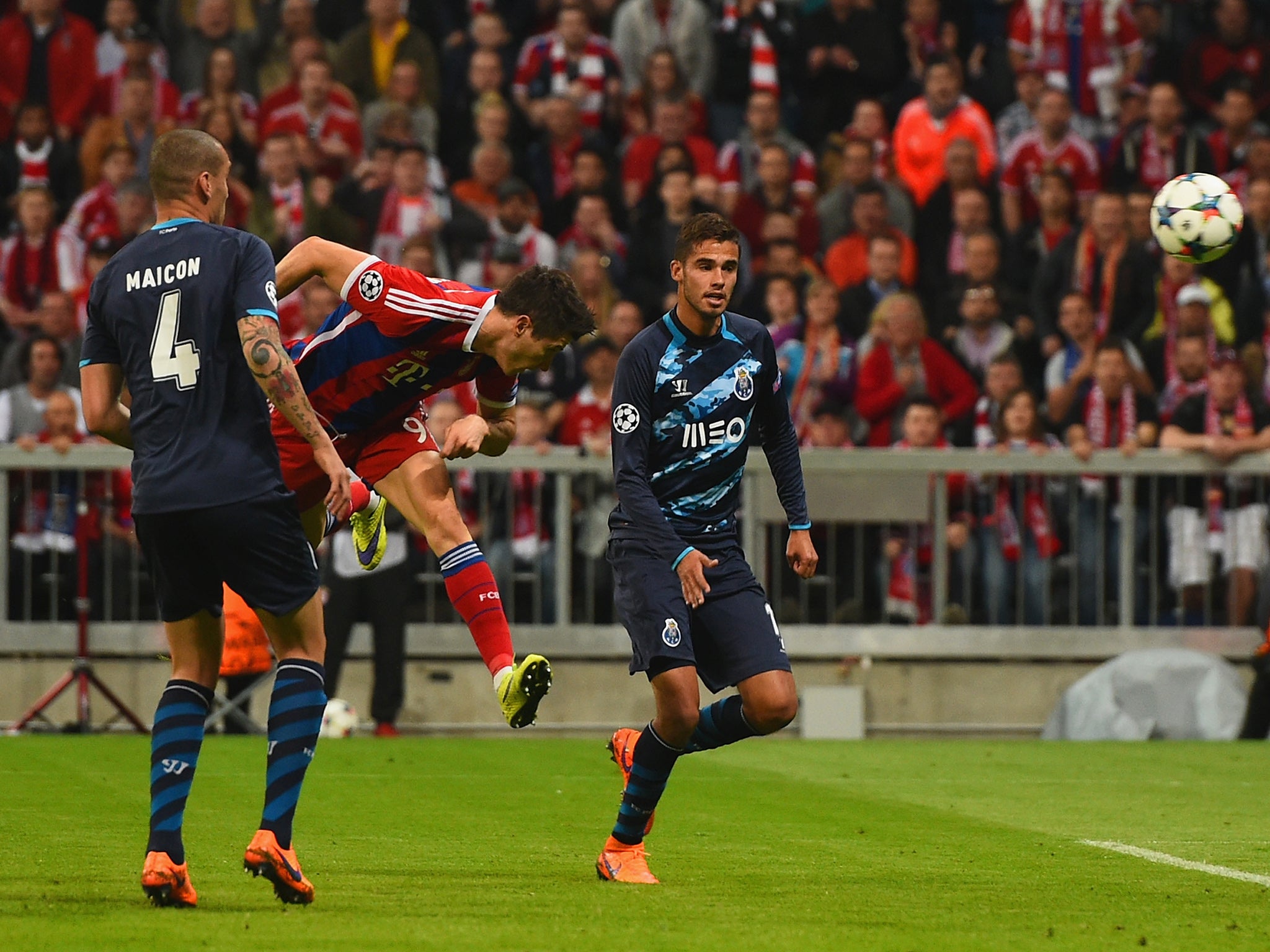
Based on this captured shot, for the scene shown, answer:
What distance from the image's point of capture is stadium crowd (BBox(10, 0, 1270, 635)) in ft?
49.0

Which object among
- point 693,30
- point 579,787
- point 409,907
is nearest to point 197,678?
point 409,907

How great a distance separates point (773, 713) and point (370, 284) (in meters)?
2.33

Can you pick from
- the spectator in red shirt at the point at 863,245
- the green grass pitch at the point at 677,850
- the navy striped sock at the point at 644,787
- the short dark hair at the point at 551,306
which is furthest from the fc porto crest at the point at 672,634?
the spectator in red shirt at the point at 863,245

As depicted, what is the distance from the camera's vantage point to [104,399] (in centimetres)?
648

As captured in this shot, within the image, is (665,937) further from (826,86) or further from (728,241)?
(826,86)

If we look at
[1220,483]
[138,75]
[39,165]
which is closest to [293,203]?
[138,75]

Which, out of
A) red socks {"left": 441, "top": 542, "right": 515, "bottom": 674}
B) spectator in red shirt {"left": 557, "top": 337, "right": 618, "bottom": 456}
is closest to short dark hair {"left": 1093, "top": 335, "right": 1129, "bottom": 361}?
spectator in red shirt {"left": 557, "top": 337, "right": 618, "bottom": 456}

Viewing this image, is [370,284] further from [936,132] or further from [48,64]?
[48,64]

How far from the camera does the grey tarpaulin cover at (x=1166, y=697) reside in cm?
1451

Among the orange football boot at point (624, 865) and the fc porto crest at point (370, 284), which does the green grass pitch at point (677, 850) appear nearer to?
the orange football boot at point (624, 865)

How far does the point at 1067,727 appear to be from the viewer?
1472 cm

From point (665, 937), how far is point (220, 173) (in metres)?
→ 2.80

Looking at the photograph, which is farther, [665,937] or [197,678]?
[197,678]

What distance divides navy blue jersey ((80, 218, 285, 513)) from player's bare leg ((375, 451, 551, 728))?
1.35 meters
